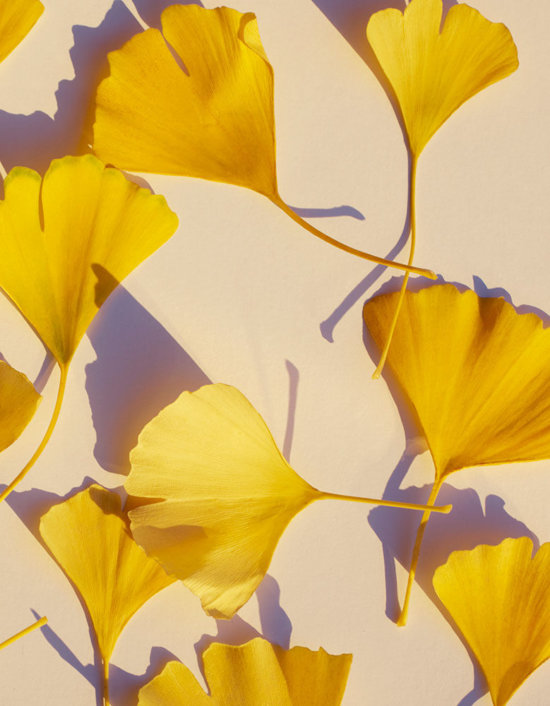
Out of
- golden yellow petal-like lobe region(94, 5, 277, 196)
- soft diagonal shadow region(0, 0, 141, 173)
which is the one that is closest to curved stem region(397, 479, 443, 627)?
golden yellow petal-like lobe region(94, 5, 277, 196)

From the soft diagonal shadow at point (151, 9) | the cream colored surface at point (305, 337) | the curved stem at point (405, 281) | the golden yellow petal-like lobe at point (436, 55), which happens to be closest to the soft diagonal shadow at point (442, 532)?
the cream colored surface at point (305, 337)

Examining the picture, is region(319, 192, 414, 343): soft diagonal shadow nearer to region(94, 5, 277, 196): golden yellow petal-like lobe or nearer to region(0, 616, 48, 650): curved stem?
region(94, 5, 277, 196): golden yellow petal-like lobe

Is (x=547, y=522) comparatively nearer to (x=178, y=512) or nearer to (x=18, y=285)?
(x=178, y=512)

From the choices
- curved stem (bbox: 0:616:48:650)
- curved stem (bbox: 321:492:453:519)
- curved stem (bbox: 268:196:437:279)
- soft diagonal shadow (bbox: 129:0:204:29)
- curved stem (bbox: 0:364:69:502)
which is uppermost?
soft diagonal shadow (bbox: 129:0:204:29)

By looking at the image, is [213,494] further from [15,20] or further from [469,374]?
[15,20]

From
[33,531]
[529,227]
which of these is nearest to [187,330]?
[33,531]
